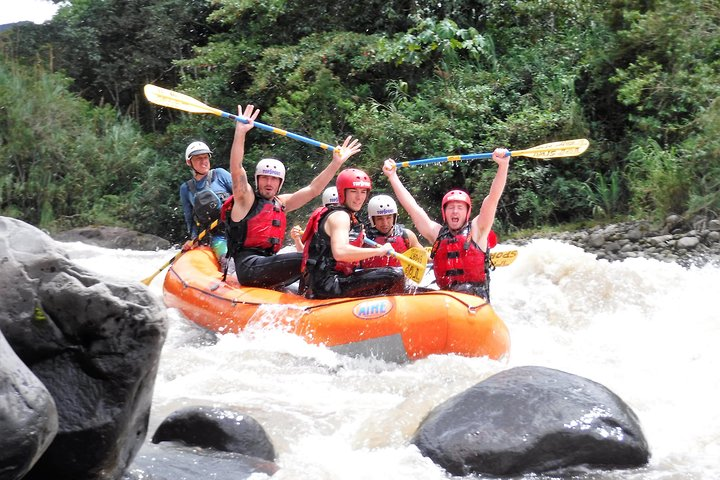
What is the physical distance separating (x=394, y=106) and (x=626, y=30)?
115 inches

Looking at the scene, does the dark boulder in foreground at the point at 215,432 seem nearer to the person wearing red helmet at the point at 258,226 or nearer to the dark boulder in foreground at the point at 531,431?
the dark boulder in foreground at the point at 531,431

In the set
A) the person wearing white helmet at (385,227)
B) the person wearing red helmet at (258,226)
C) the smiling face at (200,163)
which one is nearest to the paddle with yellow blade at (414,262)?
the person wearing white helmet at (385,227)

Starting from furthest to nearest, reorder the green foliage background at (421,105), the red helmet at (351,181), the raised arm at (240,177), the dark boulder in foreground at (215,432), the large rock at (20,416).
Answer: the green foliage background at (421,105), the raised arm at (240,177), the red helmet at (351,181), the dark boulder in foreground at (215,432), the large rock at (20,416)

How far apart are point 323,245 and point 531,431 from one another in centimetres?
253

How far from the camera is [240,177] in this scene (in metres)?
6.32

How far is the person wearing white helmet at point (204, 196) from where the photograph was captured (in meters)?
7.60

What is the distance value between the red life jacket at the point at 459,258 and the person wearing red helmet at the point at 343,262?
0.29 metres

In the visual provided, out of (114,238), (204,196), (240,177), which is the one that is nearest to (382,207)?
(240,177)

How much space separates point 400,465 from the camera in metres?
3.71

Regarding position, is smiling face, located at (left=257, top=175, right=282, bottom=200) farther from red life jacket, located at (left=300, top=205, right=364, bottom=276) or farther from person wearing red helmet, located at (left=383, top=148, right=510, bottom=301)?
person wearing red helmet, located at (left=383, top=148, right=510, bottom=301)

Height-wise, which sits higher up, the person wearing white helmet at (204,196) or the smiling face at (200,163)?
the smiling face at (200,163)

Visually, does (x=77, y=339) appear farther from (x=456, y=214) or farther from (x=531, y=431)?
(x=456, y=214)

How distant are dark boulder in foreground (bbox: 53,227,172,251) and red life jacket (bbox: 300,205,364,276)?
657 cm

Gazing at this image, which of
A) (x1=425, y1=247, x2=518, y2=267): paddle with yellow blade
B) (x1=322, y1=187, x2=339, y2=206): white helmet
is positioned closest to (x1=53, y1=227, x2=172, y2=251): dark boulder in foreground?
(x1=322, y1=187, x2=339, y2=206): white helmet
